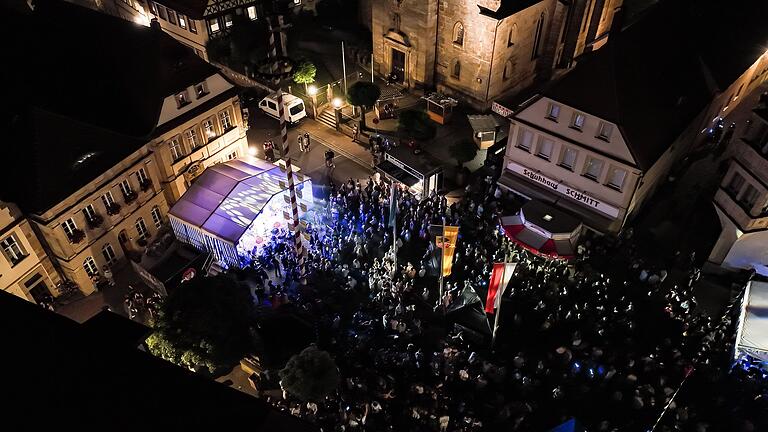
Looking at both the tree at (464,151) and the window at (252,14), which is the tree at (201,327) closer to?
the tree at (464,151)

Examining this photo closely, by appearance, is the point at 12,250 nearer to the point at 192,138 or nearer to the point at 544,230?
the point at 192,138

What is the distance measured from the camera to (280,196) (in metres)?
31.4

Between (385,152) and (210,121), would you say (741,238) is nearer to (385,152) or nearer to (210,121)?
(385,152)

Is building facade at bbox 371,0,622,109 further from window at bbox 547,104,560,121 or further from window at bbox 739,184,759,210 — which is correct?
window at bbox 739,184,759,210

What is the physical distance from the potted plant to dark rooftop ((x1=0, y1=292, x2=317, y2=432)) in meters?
24.3

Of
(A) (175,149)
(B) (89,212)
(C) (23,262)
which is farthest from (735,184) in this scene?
(C) (23,262)

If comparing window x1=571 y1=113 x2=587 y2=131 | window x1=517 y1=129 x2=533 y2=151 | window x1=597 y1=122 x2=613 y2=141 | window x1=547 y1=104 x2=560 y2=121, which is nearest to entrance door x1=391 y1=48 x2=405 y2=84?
window x1=517 y1=129 x2=533 y2=151

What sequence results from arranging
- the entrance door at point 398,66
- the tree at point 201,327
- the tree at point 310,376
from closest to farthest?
the tree at point 310,376 → the tree at point 201,327 → the entrance door at point 398,66

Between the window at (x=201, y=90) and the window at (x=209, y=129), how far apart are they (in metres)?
1.66

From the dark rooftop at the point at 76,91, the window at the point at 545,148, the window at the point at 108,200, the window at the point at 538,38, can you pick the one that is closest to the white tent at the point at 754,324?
the window at the point at 545,148

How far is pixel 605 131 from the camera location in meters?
28.5

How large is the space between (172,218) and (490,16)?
24.5 m

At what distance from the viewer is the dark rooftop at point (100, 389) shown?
13422mm

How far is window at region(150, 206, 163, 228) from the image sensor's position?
32.2 m
